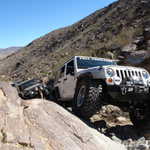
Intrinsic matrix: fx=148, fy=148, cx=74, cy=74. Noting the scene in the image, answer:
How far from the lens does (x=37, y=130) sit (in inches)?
98.7

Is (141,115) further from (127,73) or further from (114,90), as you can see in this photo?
(114,90)

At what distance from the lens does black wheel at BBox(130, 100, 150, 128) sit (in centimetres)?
388

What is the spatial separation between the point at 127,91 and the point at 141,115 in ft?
4.58

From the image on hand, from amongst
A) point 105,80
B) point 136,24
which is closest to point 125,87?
point 105,80

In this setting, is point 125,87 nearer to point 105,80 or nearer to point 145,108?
point 105,80

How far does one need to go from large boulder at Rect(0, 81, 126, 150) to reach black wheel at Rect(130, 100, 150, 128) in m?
1.48

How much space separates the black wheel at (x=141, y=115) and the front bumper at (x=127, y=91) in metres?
0.68

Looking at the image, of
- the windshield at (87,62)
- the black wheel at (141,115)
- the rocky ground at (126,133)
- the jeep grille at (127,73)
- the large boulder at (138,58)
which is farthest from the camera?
the large boulder at (138,58)

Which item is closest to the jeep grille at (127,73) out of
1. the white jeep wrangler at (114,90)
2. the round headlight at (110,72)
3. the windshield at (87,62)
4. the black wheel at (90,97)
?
the white jeep wrangler at (114,90)

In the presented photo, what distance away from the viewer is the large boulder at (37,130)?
2.07 m

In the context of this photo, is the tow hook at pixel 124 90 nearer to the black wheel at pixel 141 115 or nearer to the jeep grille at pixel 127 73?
the jeep grille at pixel 127 73

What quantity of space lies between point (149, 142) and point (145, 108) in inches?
38.0

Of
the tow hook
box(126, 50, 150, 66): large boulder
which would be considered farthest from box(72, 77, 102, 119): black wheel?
box(126, 50, 150, 66): large boulder

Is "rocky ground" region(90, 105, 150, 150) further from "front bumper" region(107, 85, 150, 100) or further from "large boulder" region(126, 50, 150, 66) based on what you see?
"large boulder" region(126, 50, 150, 66)
